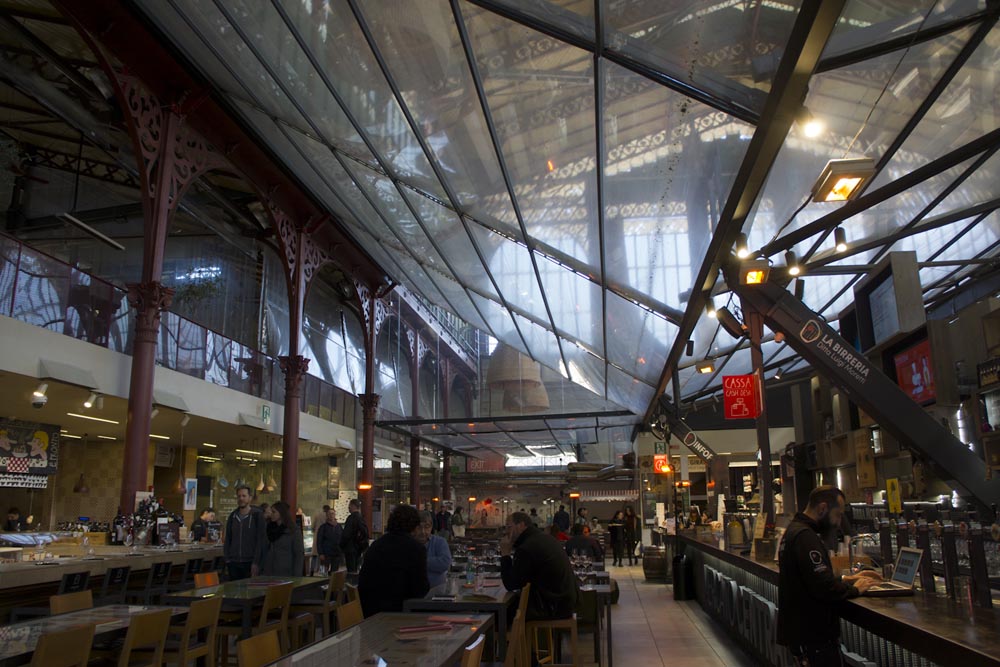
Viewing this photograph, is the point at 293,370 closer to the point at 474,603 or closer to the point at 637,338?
the point at 637,338

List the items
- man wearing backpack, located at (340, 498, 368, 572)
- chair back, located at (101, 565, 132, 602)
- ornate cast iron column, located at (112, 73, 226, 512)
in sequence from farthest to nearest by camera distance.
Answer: man wearing backpack, located at (340, 498, 368, 572)
ornate cast iron column, located at (112, 73, 226, 512)
chair back, located at (101, 565, 132, 602)

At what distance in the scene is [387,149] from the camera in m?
9.46

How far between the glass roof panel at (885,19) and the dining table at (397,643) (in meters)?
3.95

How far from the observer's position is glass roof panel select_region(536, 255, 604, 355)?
9.72 metres

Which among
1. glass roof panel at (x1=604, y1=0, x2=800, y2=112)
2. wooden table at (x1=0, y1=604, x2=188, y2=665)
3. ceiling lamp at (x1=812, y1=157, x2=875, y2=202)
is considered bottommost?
wooden table at (x1=0, y1=604, x2=188, y2=665)

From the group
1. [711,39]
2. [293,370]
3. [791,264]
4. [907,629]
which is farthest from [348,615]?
[293,370]

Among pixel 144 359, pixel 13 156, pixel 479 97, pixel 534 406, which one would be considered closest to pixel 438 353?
pixel 534 406

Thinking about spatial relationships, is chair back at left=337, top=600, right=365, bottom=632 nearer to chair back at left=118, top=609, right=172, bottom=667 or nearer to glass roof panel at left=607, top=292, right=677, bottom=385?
chair back at left=118, top=609, right=172, bottom=667

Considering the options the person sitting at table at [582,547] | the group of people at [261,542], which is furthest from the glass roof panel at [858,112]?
the person sitting at table at [582,547]

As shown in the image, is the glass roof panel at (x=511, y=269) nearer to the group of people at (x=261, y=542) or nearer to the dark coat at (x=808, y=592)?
the group of people at (x=261, y=542)

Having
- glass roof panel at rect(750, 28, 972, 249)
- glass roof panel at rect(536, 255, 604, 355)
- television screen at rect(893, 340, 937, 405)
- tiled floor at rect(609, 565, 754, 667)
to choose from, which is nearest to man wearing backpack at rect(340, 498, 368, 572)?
tiled floor at rect(609, 565, 754, 667)

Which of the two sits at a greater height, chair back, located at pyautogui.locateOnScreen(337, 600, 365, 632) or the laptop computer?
the laptop computer

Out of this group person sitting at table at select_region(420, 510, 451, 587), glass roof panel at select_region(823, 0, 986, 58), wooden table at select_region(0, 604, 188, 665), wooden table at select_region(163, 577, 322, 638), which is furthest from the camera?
person sitting at table at select_region(420, 510, 451, 587)

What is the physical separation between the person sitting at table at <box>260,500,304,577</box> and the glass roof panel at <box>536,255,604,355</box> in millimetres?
4312
